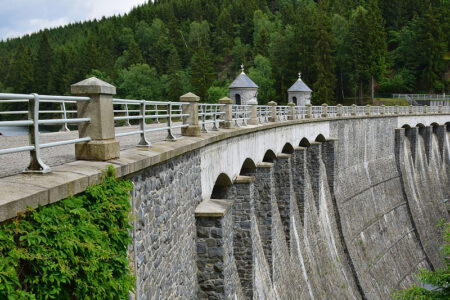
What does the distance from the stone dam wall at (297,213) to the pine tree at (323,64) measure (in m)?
13.7

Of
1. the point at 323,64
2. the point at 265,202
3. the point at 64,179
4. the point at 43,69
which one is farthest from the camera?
the point at 43,69

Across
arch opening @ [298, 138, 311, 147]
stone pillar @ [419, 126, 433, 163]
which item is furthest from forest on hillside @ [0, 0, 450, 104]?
arch opening @ [298, 138, 311, 147]

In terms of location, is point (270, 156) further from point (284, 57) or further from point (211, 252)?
point (284, 57)

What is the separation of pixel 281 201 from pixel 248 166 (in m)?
3.96

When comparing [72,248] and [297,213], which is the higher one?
[72,248]

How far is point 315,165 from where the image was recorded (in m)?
24.7

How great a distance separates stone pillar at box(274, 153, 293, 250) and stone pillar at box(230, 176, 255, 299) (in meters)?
6.04

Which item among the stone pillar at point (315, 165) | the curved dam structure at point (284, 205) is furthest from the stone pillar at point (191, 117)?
the stone pillar at point (315, 165)

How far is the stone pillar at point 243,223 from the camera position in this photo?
12969mm

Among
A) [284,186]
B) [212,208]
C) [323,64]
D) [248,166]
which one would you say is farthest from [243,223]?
[323,64]

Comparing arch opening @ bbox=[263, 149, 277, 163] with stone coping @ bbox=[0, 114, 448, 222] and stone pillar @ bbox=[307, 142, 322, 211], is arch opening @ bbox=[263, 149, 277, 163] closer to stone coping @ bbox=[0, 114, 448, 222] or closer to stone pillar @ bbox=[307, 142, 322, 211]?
stone pillar @ bbox=[307, 142, 322, 211]

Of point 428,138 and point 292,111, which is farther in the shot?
point 428,138

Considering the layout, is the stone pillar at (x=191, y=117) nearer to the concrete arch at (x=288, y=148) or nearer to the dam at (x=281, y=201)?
the dam at (x=281, y=201)

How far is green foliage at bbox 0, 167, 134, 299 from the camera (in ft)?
11.4
